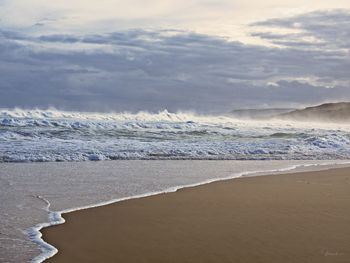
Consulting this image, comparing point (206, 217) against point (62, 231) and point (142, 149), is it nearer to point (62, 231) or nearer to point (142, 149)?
point (62, 231)

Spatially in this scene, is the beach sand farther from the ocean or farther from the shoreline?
the ocean

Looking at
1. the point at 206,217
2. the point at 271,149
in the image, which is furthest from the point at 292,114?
the point at 206,217

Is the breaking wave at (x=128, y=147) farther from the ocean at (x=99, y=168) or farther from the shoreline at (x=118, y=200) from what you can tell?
the shoreline at (x=118, y=200)

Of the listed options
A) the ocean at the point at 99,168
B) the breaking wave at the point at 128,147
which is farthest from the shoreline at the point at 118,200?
the breaking wave at the point at 128,147

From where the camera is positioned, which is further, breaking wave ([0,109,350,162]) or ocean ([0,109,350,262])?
breaking wave ([0,109,350,162])

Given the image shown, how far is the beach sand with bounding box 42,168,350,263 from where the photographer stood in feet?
16.8

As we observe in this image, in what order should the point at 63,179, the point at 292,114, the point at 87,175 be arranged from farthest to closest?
1. the point at 292,114
2. the point at 87,175
3. the point at 63,179

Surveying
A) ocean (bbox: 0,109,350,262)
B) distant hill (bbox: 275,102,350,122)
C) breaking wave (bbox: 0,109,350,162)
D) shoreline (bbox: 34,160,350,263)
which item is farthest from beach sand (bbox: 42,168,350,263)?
distant hill (bbox: 275,102,350,122)

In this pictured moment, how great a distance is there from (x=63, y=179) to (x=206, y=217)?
409 centimetres

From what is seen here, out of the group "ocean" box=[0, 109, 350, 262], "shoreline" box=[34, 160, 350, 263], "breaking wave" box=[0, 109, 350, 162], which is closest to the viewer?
"shoreline" box=[34, 160, 350, 263]

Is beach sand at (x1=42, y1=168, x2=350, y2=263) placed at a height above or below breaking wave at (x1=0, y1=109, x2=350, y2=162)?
below

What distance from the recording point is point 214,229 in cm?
613

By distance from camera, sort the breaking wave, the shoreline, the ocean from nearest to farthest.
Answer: the shoreline, the ocean, the breaking wave

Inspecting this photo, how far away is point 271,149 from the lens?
18.3 m
